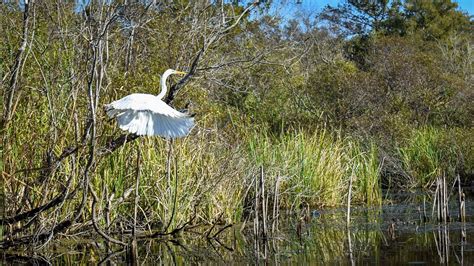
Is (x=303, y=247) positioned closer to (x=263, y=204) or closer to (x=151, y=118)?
(x=263, y=204)

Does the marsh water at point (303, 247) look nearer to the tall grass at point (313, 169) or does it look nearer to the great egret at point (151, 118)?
the great egret at point (151, 118)

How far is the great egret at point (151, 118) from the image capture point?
→ 6727mm

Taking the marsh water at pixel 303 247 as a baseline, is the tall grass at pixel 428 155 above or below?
above

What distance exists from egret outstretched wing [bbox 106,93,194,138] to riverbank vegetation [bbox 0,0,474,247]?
1.06 ft

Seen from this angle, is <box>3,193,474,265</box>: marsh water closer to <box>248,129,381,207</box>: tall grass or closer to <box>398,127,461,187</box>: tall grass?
<box>248,129,381,207</box>: tall grass

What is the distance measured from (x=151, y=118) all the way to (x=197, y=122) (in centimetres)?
290

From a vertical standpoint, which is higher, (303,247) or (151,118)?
(151,118)

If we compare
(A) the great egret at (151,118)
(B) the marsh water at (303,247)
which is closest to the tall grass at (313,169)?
(B) the marsh water at (303,247)

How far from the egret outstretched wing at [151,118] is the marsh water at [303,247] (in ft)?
4.65

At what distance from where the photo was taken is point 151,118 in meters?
6.86

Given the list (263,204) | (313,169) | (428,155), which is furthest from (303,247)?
(428,155)

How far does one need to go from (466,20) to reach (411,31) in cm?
600

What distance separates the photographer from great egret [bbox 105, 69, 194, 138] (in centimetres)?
673

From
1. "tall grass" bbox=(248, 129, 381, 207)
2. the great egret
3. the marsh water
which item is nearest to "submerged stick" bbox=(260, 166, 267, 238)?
the marsh water
